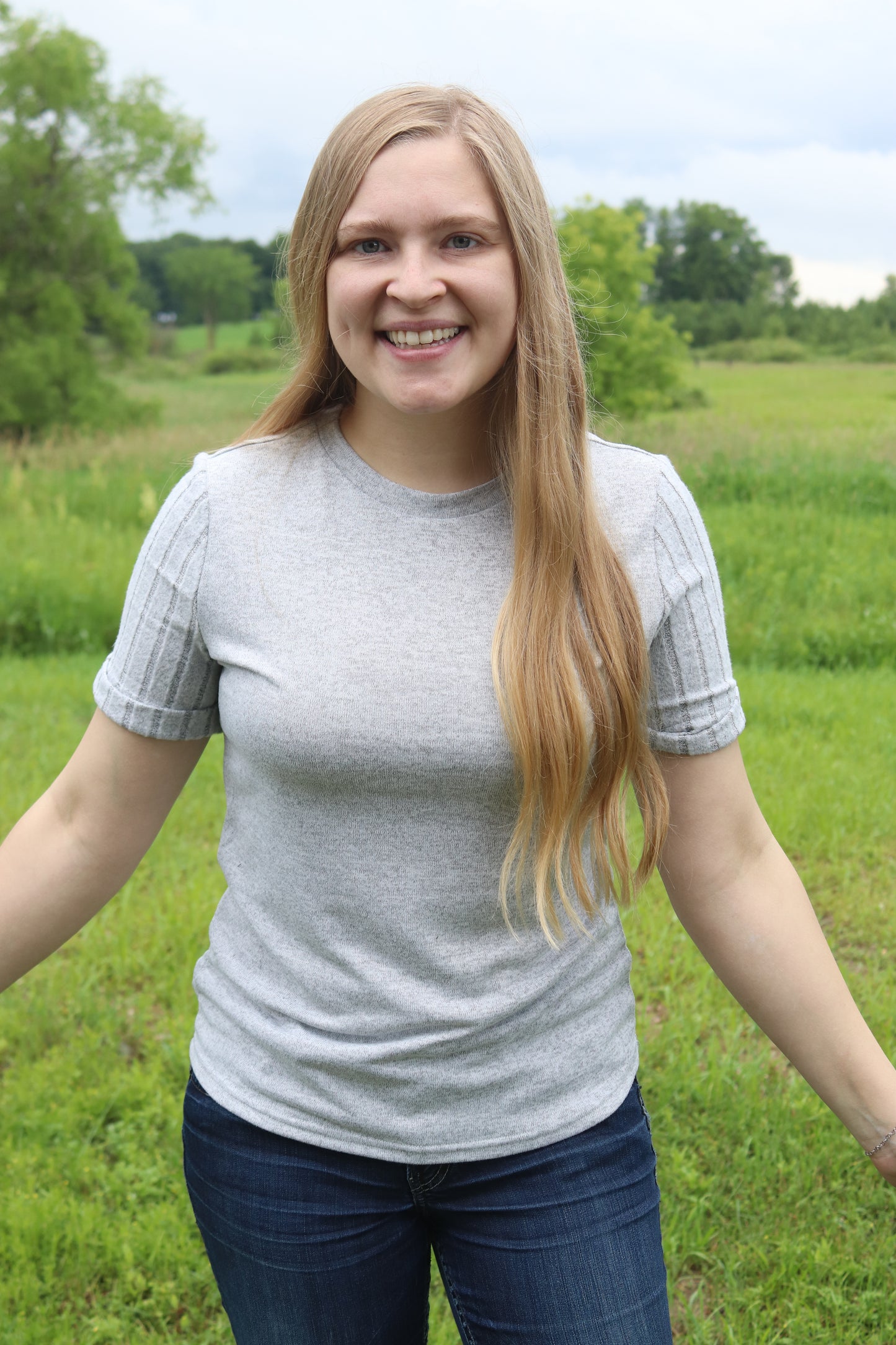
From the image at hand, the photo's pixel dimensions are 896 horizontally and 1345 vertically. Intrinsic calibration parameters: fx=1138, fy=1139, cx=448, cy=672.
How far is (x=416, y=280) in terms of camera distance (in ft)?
4.42

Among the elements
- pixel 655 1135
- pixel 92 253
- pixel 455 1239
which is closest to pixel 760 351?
pixel 92 253

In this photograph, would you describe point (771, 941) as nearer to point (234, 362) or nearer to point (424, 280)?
point (424, 280)

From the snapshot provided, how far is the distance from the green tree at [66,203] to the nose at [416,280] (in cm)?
2230

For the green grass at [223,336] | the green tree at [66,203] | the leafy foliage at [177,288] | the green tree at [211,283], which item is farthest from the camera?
the green tree at [211,283]

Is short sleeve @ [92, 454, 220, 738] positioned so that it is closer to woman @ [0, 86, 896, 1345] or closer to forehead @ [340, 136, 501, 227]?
woman @ [0, 86, 896, 1345]

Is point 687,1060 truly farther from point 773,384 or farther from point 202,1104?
point 773,384

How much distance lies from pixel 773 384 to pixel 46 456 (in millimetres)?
13699

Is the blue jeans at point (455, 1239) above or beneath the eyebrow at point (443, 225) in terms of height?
beneath

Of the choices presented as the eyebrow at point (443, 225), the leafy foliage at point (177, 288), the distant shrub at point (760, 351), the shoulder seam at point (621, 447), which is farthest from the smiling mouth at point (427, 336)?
the leafy foliage at point (177, 288)

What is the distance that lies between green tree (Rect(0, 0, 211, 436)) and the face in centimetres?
2225

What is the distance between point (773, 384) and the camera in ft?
72.1

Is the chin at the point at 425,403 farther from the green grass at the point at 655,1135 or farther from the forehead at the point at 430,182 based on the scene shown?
the green grass at the point at 655,1135

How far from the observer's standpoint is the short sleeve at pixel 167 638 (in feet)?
4.67

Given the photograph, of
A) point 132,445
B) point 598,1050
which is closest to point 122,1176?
point 598,1050
